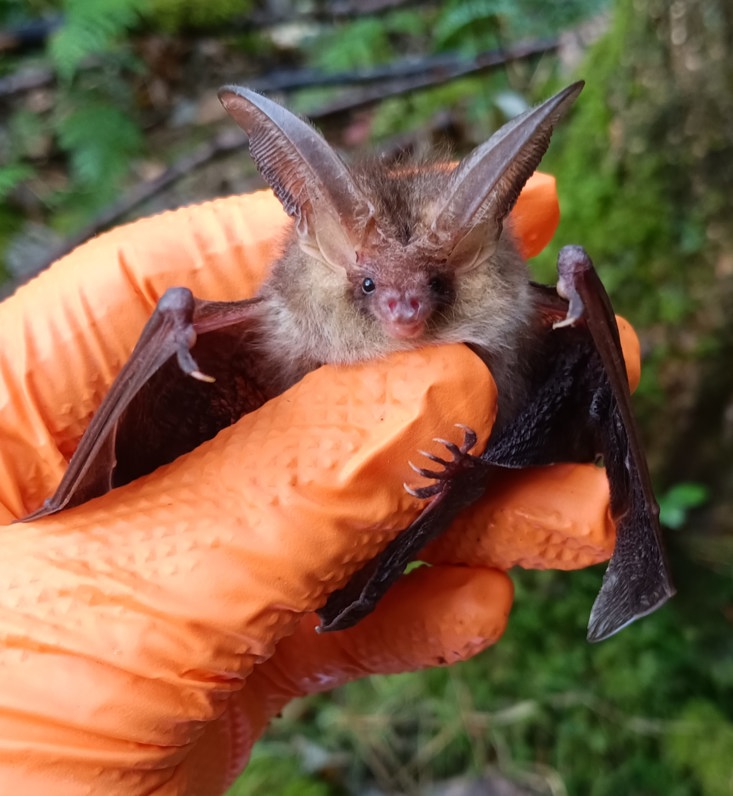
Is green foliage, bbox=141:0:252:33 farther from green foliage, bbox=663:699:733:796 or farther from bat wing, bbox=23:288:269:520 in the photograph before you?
green foliage, bbox=663:699:733:796

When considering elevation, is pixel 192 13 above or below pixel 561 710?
above

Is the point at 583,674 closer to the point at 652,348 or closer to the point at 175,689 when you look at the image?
the point at 652,348

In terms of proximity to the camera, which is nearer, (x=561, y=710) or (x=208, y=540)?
(x=208, y=540)

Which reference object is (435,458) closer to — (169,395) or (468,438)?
(468,438)

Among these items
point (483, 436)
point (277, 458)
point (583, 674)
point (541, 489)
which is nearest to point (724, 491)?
point (583, 674)

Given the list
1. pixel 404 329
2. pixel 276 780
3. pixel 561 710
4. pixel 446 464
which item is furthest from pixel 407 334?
pixel 276 780

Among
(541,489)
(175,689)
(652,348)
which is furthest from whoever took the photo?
(652,348)

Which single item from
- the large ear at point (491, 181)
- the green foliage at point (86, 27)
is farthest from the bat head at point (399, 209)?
the green foliage at point (86, 27)
